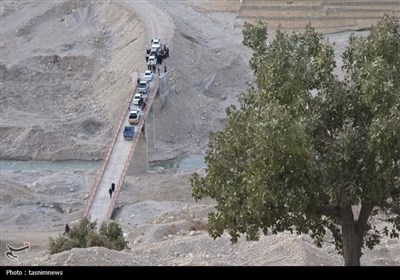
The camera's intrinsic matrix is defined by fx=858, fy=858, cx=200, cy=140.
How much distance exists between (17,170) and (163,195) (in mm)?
11095

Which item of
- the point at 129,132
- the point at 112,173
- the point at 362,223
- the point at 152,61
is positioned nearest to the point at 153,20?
the point at 152,61

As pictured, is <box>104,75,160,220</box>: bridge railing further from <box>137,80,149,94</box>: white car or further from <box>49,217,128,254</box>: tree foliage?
<box>49,217,128,254</box>: tree foliage

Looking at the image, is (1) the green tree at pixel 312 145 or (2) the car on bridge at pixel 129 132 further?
(2) the car on bridge at pixel 129 132

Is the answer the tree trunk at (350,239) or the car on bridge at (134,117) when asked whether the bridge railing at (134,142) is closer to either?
the car on bridge at (134,117)

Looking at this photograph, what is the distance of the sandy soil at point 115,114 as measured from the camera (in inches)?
1099

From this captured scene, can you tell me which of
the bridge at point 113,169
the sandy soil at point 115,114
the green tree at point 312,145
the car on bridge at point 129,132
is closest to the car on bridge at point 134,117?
the bridge at point 113,169

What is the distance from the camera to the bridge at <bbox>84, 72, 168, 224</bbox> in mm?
42531

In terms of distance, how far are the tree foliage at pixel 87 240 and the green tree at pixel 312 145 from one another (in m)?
10.1

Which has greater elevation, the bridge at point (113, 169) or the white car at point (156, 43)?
the white car at point (156, 43)

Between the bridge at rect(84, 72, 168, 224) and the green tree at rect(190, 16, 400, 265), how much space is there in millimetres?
22692

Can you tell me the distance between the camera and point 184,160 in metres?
55.0

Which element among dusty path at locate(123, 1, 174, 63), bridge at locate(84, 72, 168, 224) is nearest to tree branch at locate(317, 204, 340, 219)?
bridge at locate(84, 72, 168, 224)

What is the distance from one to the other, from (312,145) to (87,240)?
13619 mm

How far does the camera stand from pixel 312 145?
701 inches
